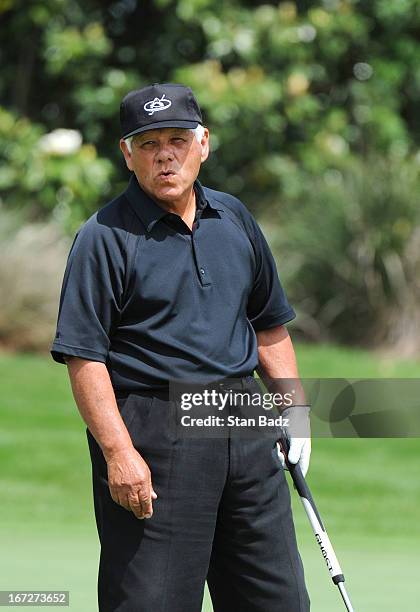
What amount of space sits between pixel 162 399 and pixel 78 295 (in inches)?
14.1

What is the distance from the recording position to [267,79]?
47.6 feet

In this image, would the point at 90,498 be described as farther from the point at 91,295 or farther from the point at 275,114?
the point at 275,114

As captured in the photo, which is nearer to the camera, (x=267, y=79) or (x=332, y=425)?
(x=332, y=425)

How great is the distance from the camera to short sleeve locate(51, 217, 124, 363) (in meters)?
3.49

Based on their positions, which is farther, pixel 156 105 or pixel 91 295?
pixel 156 105

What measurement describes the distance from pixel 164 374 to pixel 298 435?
0.56 meters

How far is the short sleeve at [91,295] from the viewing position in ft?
11.5

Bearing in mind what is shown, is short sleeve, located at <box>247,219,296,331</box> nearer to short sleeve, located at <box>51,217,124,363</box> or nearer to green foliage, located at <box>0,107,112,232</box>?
short sleeve, located at <box>51,217,124,363</box>

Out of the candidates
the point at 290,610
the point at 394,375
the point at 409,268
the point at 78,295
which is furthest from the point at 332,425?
the point at 409,268

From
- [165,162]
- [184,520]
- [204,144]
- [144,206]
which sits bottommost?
[184,520]

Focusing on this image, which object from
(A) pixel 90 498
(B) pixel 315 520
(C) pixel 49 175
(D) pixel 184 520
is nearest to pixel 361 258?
(C) pixel 49 175

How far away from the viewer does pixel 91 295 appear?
350 centimetres

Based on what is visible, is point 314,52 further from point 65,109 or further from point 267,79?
point 65,109

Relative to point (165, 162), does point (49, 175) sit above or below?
above
